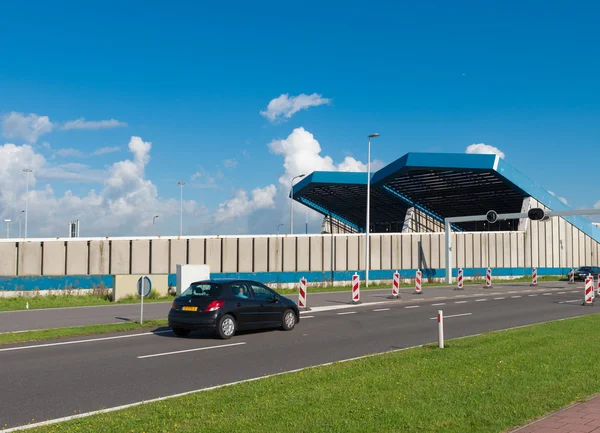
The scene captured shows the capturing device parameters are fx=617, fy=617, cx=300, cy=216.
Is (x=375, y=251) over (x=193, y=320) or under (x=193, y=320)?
over

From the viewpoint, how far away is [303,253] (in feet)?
137

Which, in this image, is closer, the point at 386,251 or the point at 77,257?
the point at 77,257

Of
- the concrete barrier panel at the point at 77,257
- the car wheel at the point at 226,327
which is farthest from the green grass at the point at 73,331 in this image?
the concrete barrier panel at the point at 77,257

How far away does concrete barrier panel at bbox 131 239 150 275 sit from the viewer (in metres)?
33.7

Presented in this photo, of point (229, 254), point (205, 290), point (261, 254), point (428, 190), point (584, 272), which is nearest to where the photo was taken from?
point (205, 290)

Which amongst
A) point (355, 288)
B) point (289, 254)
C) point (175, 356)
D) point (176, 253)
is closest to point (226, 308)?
point (175, 356)

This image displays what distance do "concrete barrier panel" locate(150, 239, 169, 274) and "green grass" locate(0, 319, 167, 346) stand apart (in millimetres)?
16354

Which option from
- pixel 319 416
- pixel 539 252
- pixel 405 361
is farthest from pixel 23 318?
pixel 539 252

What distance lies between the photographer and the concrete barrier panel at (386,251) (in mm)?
46812

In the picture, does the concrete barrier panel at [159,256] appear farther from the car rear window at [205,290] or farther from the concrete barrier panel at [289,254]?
the car rear window at [205,290]

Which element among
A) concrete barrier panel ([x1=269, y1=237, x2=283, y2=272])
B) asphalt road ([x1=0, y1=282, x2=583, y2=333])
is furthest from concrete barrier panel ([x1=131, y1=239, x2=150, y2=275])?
concrete barrier panel ([x1=269, y1=237, x2=283, y2=272])

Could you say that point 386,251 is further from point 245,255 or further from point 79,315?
point 79,315

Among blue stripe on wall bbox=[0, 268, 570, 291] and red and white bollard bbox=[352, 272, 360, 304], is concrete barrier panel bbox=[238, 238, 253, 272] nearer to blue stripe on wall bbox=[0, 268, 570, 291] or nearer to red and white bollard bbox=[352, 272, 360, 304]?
blue stripe on wall bbox=[0, 268, 570, 291]

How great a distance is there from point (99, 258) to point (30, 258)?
3427 mm
